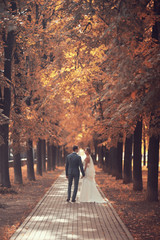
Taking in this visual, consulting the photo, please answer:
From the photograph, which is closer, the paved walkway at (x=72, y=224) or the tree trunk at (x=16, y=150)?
the paved walkway at (x=72, y=224)

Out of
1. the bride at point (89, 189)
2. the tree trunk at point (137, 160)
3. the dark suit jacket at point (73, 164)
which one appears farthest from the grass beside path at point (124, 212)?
the dark suit jacket at point (73, 164)

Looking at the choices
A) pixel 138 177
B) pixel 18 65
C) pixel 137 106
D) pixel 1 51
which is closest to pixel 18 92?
pixel 18 65

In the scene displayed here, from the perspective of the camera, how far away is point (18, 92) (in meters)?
20.3

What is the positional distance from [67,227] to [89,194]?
5.68 m

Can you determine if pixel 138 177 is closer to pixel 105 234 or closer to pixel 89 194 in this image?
pixel 89 194

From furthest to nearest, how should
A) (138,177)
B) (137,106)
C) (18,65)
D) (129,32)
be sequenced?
1. (18,65)
2. (138,177)
3. (129,32)
4. (137,106)

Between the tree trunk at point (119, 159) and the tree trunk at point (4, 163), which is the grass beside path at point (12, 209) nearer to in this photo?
the tree trunk at point (4, 163)

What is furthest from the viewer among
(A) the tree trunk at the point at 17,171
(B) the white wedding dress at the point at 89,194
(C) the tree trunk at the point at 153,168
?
(A) the tree trunk at the point at 17,171

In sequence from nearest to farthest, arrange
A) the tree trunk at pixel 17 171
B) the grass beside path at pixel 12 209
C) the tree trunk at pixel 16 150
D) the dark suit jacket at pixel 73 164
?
the grass beside path at pixel 12 209 → the dark suit jacket at pixel 73 164 → the tree trunk at pixel 16 150 → the tree trunk at pixel 17 171

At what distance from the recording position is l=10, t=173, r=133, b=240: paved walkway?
26.8ft

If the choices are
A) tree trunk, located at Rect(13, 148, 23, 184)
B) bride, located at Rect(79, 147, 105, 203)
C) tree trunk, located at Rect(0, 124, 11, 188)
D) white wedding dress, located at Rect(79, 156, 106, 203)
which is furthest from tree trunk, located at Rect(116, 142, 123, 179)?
white wedding dress, located at Rect(79, 156, 106, 203)

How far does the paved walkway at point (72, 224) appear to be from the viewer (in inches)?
322

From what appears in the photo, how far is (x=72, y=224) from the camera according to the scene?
376 inches

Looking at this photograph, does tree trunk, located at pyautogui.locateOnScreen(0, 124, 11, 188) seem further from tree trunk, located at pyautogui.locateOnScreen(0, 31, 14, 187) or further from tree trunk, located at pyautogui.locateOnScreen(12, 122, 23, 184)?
tree trunk, located at pyautogui.locateOnScreen(12, 122, 23, 184)
